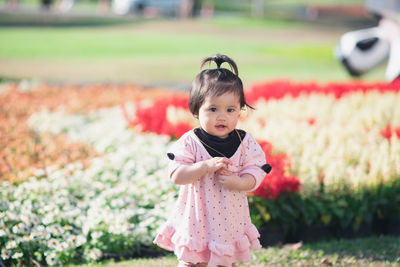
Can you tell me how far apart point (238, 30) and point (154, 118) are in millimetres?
20864

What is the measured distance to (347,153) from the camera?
191 inches

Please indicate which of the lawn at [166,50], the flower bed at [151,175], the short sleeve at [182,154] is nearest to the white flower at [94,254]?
the flower bed at [151,175]

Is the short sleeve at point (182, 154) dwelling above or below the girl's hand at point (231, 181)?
above

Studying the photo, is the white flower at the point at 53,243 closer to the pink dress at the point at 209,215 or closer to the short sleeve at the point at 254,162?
the pink dress at the point at 209,215

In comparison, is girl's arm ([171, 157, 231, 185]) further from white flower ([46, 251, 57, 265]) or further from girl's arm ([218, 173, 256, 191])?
white flower ([46, 251, 57, 265])

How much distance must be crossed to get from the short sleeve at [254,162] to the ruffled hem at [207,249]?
0.33m

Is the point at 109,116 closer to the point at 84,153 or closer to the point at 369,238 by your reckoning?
the point at 84,153

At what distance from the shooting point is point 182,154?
2.83 m

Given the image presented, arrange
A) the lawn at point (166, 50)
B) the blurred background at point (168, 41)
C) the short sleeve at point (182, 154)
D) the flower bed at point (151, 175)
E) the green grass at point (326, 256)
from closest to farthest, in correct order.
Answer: the short sleeve at point (182, 154), the green grass at point (326, 256), the flower bed at point (151, 175), the lawn at point (166, 50), the blurred background at point (168, 41)

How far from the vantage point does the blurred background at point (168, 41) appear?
15391 mm

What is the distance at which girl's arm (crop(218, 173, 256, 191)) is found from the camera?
2764 millimetres

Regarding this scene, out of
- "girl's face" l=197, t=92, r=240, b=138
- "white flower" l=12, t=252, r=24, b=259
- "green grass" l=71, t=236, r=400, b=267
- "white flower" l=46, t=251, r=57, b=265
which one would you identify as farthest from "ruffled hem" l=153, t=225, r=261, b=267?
"white flower" l=12, t=252, r=24, b=259

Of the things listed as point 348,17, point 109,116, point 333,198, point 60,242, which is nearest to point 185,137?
point 60,242

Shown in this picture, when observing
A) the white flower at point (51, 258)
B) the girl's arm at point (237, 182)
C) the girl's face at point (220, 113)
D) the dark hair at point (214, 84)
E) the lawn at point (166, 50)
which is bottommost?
the white flower at point (51, 258)
